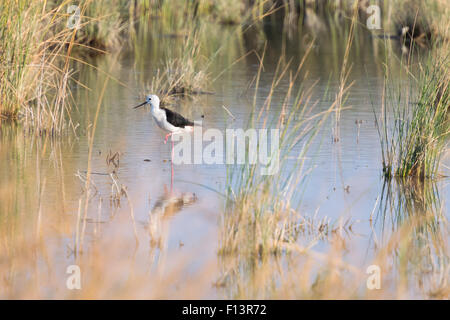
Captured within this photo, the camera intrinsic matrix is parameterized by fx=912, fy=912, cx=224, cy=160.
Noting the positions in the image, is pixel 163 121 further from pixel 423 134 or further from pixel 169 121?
pixel 423 134

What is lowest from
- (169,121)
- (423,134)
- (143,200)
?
(143,200)

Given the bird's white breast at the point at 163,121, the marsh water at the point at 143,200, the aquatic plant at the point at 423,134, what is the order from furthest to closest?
the bird's white breast at the point at 163,121
the aquatic plant at the point at 423,134
the marsh water at the point at 143,200

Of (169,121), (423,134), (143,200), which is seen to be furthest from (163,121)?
(423,134)

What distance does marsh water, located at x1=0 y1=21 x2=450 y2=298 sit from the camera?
188 inches

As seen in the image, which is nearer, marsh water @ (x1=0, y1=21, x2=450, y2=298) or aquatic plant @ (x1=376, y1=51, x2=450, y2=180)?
marsh water @ (x1=0, y1=21, x2=450, y2=298)

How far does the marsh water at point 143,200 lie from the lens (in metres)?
4.77

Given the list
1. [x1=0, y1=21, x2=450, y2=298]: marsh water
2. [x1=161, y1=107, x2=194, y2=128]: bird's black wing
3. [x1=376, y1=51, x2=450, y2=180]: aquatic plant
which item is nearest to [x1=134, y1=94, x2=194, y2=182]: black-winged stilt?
[x1=161, y1=107, x2=194, y2=128]: bird's black wing

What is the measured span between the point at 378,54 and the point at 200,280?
12142mm

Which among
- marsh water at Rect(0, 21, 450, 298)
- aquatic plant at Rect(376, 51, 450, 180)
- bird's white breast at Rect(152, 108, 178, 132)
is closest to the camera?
marsh water at Rect(0, 21, 450, 298)

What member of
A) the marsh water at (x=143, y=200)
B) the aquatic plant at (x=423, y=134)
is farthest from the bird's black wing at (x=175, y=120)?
the aquatic plant at (x=423, y=134)

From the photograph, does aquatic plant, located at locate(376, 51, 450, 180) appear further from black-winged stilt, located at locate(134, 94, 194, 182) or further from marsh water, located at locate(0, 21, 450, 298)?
black-winged stilt, located at locate(134, 94, 194, 182)

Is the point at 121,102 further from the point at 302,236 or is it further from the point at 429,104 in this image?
the point at 302,236

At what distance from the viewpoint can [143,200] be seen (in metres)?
6.36

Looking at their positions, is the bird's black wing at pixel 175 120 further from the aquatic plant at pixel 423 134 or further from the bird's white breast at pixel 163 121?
the aquatic plant at pixel 423 134
